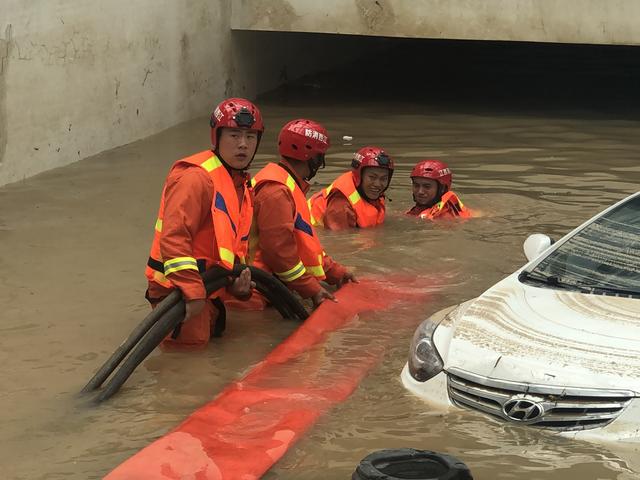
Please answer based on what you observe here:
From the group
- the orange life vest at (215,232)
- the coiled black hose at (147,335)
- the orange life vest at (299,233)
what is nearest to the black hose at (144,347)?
the coiled black hose at (147,335)

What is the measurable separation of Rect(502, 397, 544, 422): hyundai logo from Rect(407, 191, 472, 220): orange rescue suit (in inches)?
261

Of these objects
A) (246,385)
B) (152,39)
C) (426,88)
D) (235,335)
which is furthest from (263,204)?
(426,88)

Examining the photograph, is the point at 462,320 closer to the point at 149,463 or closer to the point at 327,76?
the point at 149,463

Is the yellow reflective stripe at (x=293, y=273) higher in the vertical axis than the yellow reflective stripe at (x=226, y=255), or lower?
lower

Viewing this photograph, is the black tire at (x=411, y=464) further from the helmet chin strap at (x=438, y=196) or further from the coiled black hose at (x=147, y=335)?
the helmet chin strap at (x=438, y=196)

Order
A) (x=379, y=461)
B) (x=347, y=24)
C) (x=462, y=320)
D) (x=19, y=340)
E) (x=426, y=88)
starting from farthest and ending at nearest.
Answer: (x=426, y=88)
(x=347, y=24)
(x=19, y=340)
(x=462, y=320)
(x=379, y=461)

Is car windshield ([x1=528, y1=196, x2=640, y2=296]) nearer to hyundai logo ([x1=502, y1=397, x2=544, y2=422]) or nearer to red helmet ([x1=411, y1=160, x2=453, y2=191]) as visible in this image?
hyundai logo ([x1=502, y1=397, x2=544, y2=422])

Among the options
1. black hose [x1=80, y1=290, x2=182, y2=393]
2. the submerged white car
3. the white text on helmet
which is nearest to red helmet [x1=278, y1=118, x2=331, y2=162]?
the white text on helmet

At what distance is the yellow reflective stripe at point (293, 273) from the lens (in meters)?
8.45

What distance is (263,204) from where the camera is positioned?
8.34 metres

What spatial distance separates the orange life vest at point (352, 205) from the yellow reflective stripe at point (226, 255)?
4015 mm

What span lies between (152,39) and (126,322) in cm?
850

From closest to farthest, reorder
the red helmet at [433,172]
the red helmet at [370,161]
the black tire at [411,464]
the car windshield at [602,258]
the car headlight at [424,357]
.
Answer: the black tire at [411,464] → the car headlight at [424,357] → the car windshield at [602,258] → the red helmet at [370,161] → the red helmet at [433,172]

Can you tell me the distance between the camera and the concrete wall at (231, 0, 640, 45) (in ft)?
57.2
